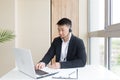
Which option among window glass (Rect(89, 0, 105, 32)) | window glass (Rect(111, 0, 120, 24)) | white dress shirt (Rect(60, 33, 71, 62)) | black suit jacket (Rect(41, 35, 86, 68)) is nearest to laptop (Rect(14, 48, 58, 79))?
black suit jacket (Rect(41, 35, 86, 68))

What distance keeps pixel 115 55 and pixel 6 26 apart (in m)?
2.21

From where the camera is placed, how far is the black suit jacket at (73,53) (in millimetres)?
2367

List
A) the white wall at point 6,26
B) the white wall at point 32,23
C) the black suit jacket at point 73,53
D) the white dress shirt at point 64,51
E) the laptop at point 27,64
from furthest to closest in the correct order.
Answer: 1. the white wall at point 32,23
2. the white wall at point 6,26
3. the white dress shirt at point 64,51
4. the black suit jacket at point 73,53
5. the laptop at point 27,64

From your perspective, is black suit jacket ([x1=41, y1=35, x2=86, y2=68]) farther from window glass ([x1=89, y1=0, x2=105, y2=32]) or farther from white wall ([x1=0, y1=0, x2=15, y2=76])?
white wall ([x1=0, y1=0, x2=15, y2=76])

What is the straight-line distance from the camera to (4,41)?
3.71 metres

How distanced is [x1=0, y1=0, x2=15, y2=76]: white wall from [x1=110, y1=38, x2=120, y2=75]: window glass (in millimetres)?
1989

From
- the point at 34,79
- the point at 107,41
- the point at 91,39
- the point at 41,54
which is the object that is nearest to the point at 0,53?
the point at 41,54

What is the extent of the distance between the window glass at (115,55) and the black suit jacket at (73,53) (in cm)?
35

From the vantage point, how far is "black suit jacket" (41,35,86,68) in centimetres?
237

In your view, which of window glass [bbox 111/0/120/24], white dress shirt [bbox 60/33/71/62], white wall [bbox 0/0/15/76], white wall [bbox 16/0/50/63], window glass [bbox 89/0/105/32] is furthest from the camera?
white wall [bbox 16/0/50/63]

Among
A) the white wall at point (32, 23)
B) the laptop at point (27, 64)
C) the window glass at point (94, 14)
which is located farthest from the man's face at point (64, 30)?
the white wall at point (32, 23)

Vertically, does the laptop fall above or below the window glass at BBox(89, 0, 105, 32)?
below

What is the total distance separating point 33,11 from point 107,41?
70.5 inches

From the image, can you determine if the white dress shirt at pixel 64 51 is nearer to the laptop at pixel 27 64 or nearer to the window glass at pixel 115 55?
the window glass at pixel 115 55
